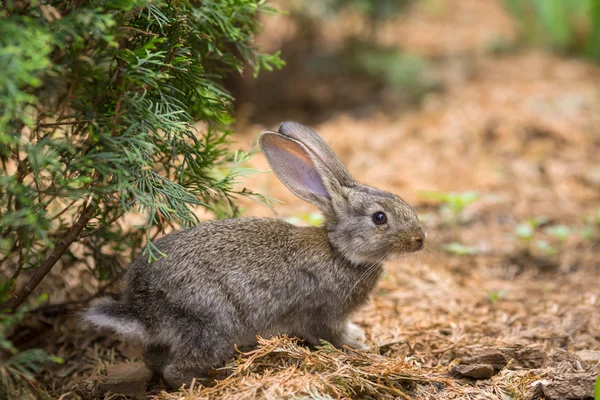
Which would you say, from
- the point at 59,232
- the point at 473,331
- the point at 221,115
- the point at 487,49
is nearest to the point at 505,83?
the point at 487,49

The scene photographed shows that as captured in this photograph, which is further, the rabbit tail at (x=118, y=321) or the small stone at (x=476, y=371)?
the small stone at (x=476, y=371)

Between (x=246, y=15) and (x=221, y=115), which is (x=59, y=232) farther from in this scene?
(x=246, y=15)

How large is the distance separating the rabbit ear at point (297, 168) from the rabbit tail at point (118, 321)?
1456 millimetres

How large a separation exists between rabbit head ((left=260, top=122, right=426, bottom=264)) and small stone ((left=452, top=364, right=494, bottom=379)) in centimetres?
93

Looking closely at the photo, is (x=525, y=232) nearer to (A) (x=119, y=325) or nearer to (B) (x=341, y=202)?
(B) (x=341, y=202)

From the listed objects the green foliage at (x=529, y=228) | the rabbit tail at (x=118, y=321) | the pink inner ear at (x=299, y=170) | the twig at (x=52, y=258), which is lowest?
the green foliage at (x=529, y=228)

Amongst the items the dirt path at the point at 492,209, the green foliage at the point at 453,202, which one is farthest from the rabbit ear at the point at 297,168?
the green foliage at the point at 453,202

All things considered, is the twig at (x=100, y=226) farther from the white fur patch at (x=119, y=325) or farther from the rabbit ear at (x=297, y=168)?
the rabbit ear at (x=297, y=168)

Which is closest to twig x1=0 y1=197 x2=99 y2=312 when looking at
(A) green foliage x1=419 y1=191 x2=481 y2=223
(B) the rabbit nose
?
(B) the rabbit nose

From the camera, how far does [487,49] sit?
1334 cm

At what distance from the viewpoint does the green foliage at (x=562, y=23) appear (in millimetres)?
12055

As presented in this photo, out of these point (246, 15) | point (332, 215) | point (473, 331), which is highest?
point (246, 15)

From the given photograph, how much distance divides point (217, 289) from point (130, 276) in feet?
1.98

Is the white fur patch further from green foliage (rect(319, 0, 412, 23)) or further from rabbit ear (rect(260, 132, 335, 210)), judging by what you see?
green foliage (rect(319, 0, 412, 23))
